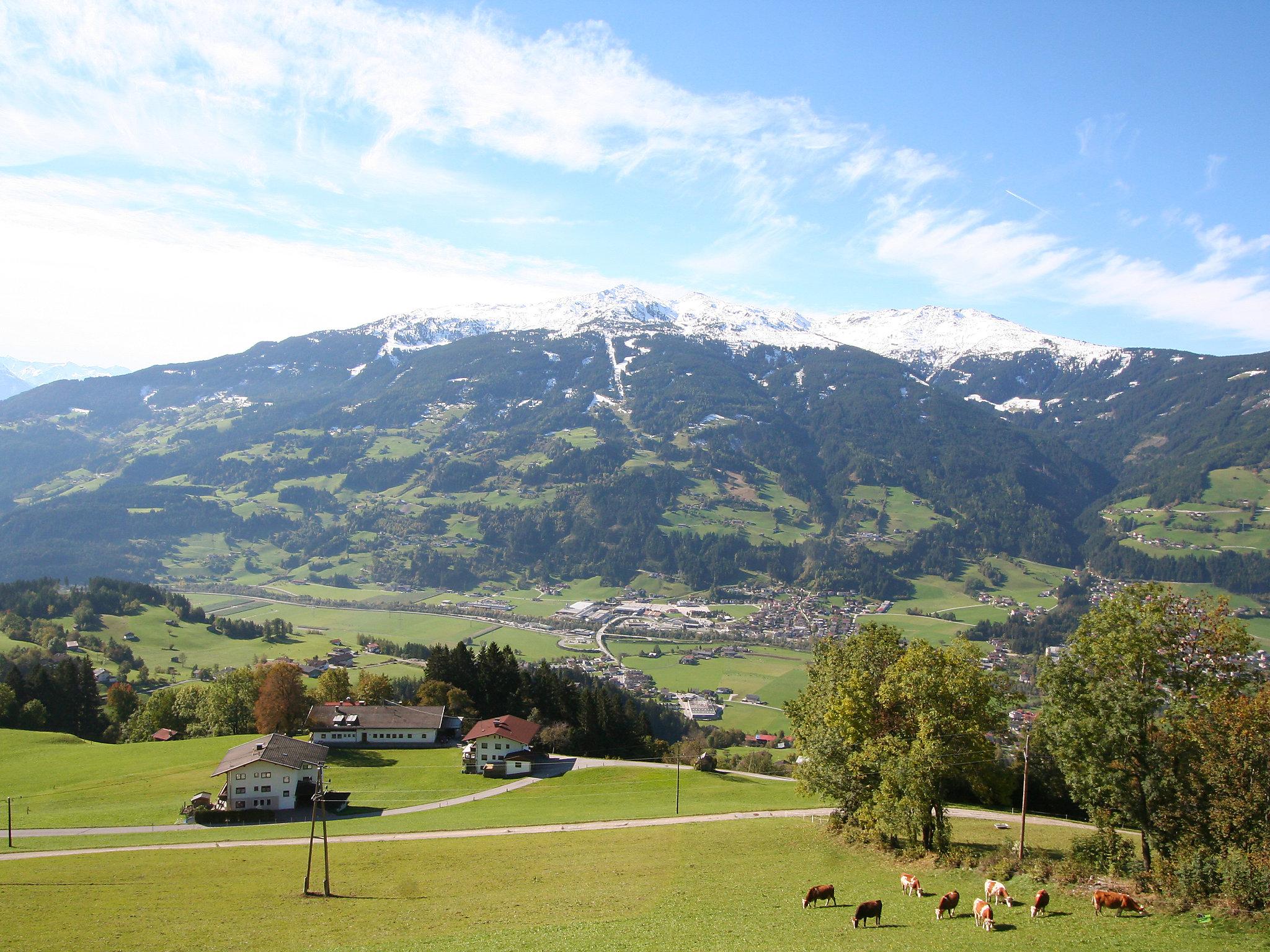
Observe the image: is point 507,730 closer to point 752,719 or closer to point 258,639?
point 752,719

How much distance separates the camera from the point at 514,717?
6575 cm

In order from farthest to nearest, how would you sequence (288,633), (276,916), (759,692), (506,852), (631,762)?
1. (288,633)
2. (759,692)
3. (631,762)
4. (506,852)
5. (276,916)

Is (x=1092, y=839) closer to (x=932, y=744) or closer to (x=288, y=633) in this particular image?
(x=932, y=744)

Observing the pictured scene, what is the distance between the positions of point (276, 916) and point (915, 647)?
1064 inches

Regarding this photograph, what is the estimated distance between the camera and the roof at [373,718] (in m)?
64.9

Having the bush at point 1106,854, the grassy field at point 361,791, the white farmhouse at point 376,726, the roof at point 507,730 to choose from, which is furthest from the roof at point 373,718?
the bush at point 1106,854

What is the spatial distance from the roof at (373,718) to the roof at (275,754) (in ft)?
31.0

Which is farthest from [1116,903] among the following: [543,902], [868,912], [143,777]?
[143,777]

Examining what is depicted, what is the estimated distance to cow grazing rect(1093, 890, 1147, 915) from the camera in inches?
821

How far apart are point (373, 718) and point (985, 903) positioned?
56629mm

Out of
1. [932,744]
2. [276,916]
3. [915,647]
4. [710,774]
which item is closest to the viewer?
[276,916]

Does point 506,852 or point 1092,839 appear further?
point 506,852

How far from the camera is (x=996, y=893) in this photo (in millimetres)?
22891

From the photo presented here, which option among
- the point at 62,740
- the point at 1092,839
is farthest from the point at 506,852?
the point at 62,740
